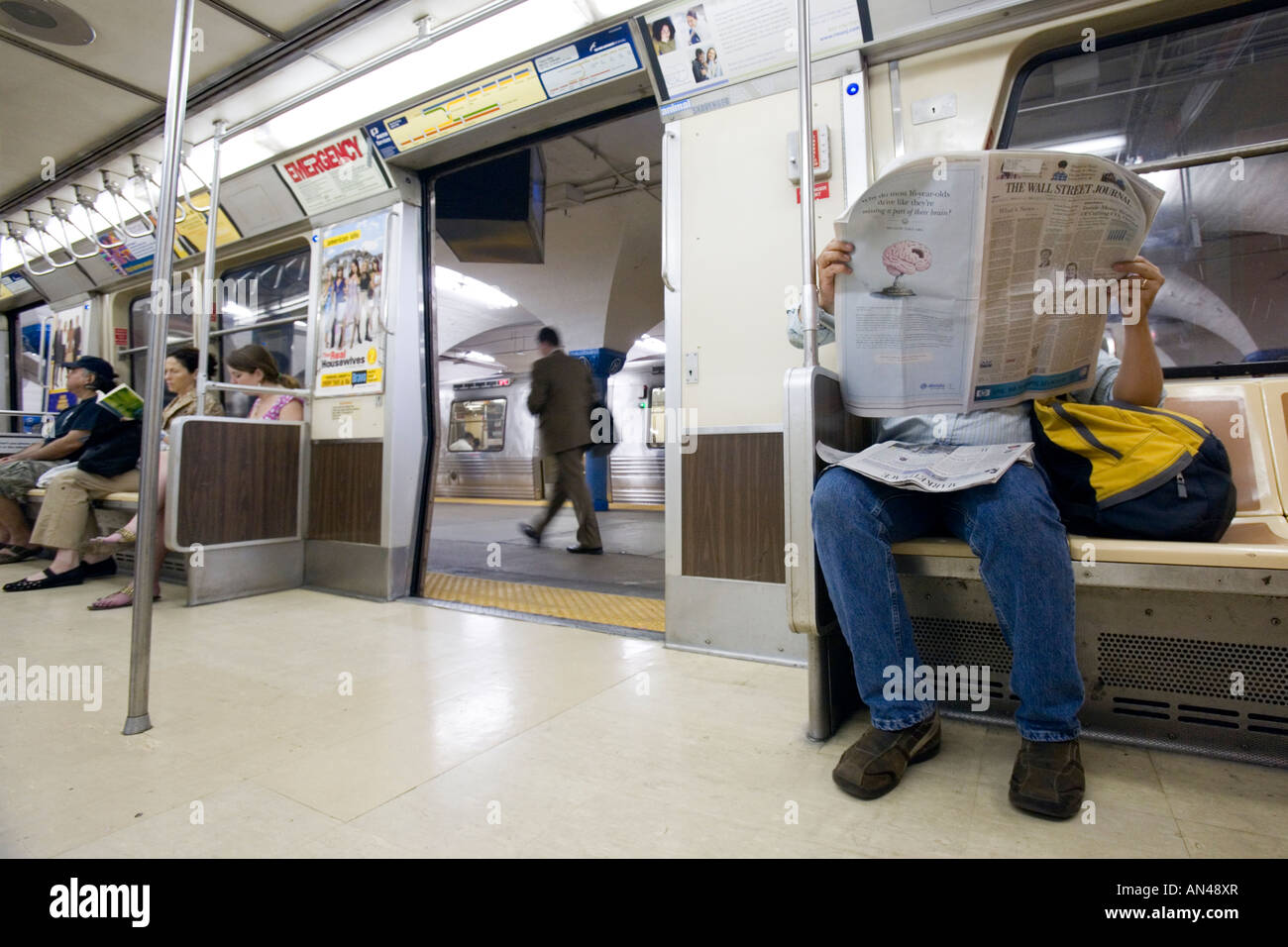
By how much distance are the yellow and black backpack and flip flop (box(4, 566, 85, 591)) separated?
4.74 metres

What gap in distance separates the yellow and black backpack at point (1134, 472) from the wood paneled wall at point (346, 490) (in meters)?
3.08

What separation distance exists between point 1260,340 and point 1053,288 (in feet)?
3.21

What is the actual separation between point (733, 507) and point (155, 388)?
1.76 metres

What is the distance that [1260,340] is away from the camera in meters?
1.82

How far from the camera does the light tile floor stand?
3.72ft

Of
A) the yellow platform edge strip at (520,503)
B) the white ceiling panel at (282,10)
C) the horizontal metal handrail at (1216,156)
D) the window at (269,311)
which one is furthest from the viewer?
the yellow platform edge strip at (520,503)

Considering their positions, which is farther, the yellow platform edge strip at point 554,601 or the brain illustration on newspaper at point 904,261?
the yellow platform edge strip at point 554,601

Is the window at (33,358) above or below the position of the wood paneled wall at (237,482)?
above

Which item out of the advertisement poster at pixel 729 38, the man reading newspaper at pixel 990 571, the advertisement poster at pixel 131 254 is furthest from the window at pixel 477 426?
the man reading newspaper at pixel 990 571

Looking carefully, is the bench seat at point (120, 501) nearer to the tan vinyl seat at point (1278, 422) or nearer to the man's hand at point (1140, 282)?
the man's hand at point (1140, 282)

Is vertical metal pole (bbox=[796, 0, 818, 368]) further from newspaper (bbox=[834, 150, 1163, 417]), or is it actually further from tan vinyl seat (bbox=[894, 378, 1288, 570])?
tan vinyl seat (bbox=[894, 378, 1288, 570])

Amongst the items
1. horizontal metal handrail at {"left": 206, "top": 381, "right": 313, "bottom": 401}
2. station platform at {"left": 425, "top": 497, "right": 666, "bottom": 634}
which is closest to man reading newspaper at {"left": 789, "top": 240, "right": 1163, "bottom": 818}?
station platform at {"left": 425, "top": 497, "right": 666, "bottom": 634}

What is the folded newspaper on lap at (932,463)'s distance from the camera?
1280 millimetres
